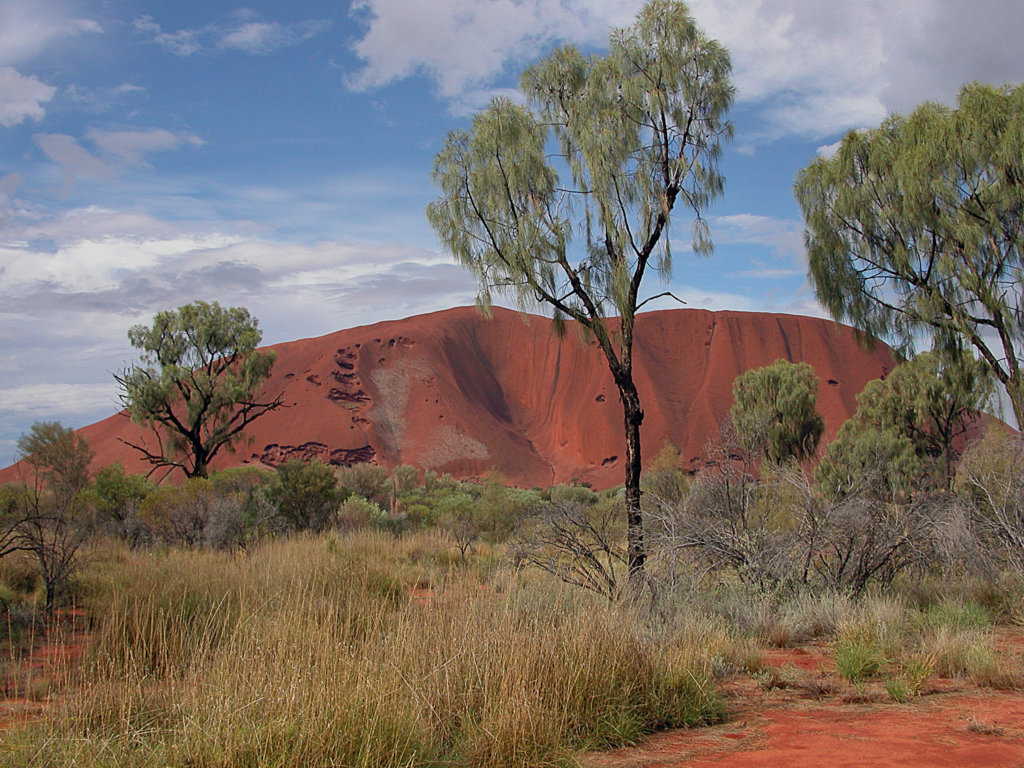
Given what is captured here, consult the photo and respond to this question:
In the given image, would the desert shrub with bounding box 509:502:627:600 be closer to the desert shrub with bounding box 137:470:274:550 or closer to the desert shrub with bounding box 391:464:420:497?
A: the desert shrub with bounding box 137:470:274:550

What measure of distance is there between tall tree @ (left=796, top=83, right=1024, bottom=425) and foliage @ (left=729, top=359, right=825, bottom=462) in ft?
53.5

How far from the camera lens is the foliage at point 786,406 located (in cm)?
3150

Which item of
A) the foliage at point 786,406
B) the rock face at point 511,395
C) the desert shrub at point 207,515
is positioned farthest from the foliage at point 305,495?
the rock face at point 511,395

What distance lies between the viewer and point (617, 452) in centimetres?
5497

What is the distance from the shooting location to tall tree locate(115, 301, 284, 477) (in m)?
27.4

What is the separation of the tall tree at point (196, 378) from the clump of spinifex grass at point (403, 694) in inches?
920

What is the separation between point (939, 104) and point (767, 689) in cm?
1228

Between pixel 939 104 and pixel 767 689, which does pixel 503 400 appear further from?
pixel 767 689

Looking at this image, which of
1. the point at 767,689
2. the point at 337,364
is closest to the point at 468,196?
the point at 767,689

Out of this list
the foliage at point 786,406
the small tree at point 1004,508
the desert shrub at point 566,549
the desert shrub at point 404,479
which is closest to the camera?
the desert shrub at point 566,549

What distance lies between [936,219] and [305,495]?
55.0ft

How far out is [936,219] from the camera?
13047mm

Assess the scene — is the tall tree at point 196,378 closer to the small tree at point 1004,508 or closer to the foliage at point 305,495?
the foliage at point 305,495

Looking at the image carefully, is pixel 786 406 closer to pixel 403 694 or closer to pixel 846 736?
pixel 846 736
